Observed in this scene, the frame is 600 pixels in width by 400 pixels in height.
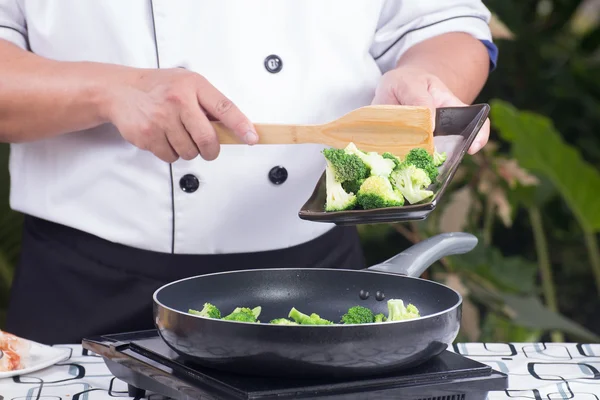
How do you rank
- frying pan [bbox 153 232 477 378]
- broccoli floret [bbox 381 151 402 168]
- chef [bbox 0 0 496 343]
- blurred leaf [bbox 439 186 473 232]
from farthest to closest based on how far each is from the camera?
blurred leaf [bbox 439 186 473 232], chef [bbox 0 0 496 343], broccoli floret [bbox 381 151 402 168], frying pan [bbox 153 232 477 378]

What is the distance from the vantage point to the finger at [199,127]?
1273 millimetres

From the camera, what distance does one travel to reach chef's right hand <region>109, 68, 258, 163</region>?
127 cm

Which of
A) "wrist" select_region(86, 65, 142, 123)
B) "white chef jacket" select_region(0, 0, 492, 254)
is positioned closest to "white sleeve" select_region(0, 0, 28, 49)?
"white chef jacket" select_region(0, 0, 492, 254)

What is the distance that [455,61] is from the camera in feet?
5.57

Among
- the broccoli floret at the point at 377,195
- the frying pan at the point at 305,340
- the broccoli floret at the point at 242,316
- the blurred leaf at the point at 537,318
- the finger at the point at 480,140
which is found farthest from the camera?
the blurred leaf at the point at 537,318

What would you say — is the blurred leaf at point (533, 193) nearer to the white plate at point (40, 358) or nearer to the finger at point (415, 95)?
the finger at point (415, 95)

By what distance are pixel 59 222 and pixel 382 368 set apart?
798 mm

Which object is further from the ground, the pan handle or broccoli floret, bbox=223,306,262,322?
broccoli floret, bbox=223,306,262,322

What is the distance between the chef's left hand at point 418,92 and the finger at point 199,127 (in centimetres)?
37

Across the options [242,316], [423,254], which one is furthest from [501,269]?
[242,316]

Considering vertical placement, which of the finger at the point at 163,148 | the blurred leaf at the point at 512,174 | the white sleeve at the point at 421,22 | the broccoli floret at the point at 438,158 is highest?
the white sleeve at the point at 421,22

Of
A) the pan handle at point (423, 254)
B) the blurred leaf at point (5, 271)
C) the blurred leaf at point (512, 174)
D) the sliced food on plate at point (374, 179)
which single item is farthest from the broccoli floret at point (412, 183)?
the blurred leaf at point (5, 271)

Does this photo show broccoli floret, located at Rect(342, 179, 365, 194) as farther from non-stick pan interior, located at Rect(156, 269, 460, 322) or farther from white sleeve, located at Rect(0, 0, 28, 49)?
white sleeve, located at Rect(0, 0, 28, 49)

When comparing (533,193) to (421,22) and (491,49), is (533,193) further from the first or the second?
(421,22)
